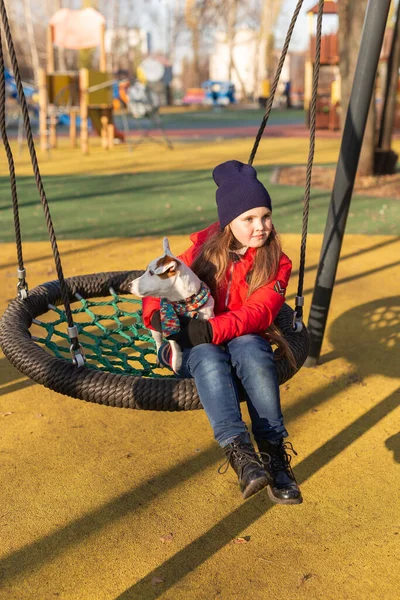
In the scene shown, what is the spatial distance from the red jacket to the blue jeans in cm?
5

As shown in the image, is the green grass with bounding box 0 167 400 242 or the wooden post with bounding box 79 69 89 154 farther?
the wooden post with bounding box 79 69 89 154

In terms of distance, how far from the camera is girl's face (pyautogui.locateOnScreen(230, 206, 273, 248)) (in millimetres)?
2273

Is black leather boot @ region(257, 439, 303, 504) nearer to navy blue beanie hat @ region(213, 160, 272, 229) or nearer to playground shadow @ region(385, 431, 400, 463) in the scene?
playground shadow @ region(385, 431, 400, 463)

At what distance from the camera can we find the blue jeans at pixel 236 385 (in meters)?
2.05

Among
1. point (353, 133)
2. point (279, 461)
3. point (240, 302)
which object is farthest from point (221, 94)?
point (279, 461)

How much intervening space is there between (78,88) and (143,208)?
20.4 feet

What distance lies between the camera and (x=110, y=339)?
2855 millimetres

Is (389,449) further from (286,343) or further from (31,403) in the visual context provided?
(31,403)

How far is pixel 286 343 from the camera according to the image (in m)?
2.30

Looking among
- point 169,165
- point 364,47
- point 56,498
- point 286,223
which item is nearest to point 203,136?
point 169,165

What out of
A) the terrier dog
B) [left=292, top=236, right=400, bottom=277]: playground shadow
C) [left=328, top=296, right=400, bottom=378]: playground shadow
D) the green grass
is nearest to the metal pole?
[left=328, top=296, right=400, bottom=378]: playground shadow

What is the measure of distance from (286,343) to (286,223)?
429cm

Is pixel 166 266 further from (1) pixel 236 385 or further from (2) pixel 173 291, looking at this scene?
(1) pixel 236 385

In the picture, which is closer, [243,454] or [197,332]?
[243,454]
